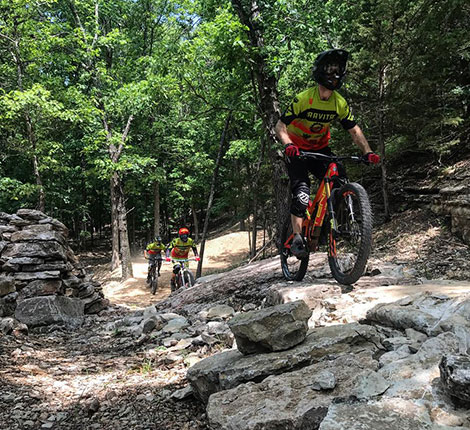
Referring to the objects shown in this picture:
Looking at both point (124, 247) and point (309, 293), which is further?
point (124, 247)

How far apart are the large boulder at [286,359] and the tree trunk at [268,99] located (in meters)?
4.86

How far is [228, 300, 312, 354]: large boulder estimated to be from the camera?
2887 mm

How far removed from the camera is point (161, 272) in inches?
784

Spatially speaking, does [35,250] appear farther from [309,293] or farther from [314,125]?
[314,125]

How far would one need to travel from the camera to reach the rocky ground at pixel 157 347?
2.97 meters

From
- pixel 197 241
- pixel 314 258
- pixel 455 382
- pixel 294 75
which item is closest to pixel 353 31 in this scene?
pixel 294 75

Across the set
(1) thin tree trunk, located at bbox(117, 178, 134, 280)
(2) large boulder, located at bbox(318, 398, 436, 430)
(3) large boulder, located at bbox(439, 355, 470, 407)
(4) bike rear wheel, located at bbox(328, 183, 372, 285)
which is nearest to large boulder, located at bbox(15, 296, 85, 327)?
(4) bike rear wheel, located at bbox(328, 183, 372, 285)

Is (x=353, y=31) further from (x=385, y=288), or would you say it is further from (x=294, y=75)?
(x=385, y=288)

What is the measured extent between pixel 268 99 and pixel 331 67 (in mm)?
4344

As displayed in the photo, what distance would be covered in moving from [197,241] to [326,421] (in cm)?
2794

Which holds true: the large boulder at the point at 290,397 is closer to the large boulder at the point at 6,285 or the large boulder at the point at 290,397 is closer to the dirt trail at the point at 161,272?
the large boulder at the point at 6,285

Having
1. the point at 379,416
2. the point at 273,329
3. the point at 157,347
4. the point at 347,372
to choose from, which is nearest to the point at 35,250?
the point at 157,347

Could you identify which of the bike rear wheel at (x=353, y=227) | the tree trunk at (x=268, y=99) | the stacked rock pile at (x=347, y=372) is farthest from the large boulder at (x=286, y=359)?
the tree trunk at (x=268, y=99)

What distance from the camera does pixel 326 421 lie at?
168cm
